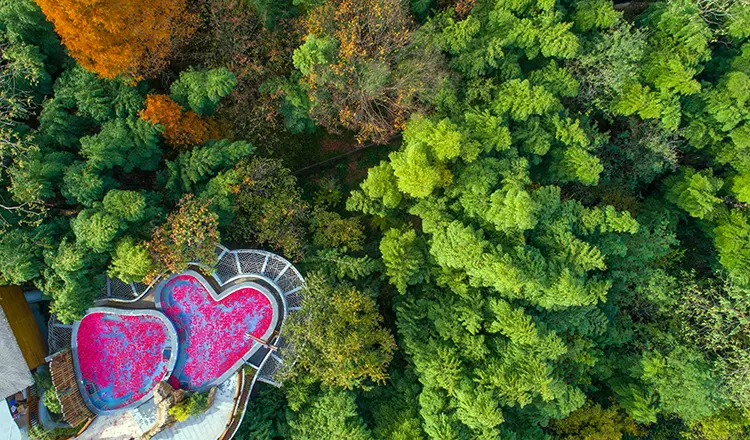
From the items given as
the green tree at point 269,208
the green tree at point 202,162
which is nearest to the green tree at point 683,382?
the green tree at point 269,208

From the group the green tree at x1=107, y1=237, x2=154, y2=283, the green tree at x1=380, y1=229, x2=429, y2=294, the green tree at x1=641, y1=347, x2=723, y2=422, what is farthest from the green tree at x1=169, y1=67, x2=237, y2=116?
the green tree at x1=641, y1=347, x2=723, y2=422

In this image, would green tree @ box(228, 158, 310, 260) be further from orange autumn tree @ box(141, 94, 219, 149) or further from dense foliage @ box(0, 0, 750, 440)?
orange autumn tree @ box(141, 94, 219, 149)

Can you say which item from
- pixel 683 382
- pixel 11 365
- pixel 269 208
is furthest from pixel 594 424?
pixel 11 365

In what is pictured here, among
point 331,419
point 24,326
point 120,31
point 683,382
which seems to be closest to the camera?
point 120,31

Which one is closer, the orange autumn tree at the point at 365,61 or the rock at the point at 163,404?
the orange autumn tree at the point at 365,61

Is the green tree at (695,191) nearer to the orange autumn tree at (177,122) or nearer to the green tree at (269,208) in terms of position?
the green tree at (269,208)

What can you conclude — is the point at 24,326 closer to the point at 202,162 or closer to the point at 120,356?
the point at 120,356

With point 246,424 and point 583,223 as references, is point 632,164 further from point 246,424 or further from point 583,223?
point 246,424
